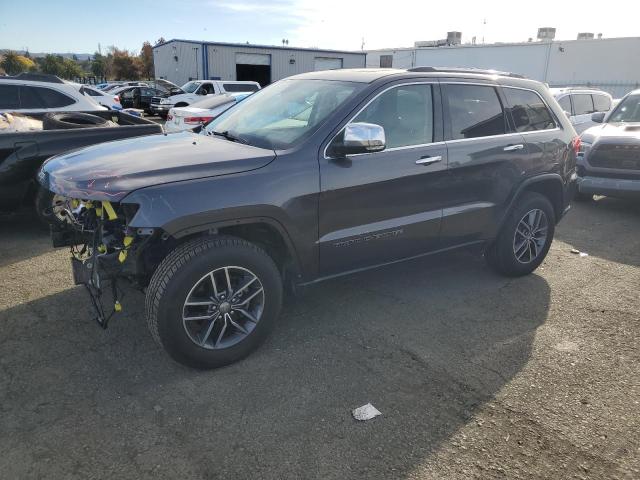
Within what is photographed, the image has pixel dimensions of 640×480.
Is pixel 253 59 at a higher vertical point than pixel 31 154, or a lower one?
higher

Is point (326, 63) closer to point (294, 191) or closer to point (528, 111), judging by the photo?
point (528, 111)

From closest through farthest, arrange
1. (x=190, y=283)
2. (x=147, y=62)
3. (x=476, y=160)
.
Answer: (x=190, y=283) → (x=476, y=160) → (x=147, y=62)

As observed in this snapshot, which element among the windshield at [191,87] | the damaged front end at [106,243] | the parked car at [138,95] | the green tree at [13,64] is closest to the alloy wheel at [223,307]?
the damaged front end at [106,243]

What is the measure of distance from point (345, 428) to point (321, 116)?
6.92 ft

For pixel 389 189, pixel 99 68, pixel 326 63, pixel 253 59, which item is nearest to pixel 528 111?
pixel 389 189

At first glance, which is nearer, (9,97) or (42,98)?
(9,97)

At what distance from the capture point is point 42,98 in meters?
8.36

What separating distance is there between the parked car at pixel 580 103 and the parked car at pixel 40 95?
946 cm

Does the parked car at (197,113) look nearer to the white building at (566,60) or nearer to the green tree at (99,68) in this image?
the white building at (566,60)

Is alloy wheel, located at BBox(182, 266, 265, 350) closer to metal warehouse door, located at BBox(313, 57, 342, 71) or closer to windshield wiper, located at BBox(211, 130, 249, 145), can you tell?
windshield wiper, located at BBox(211, 130, 249, 145)

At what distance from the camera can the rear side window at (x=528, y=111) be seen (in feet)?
15.1

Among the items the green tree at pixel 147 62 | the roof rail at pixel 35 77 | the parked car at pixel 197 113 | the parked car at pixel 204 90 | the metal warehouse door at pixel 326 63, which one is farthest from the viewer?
the green tree at pixel 147 62

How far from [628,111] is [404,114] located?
682 cm

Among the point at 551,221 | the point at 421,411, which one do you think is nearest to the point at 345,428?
the point at 421,411
